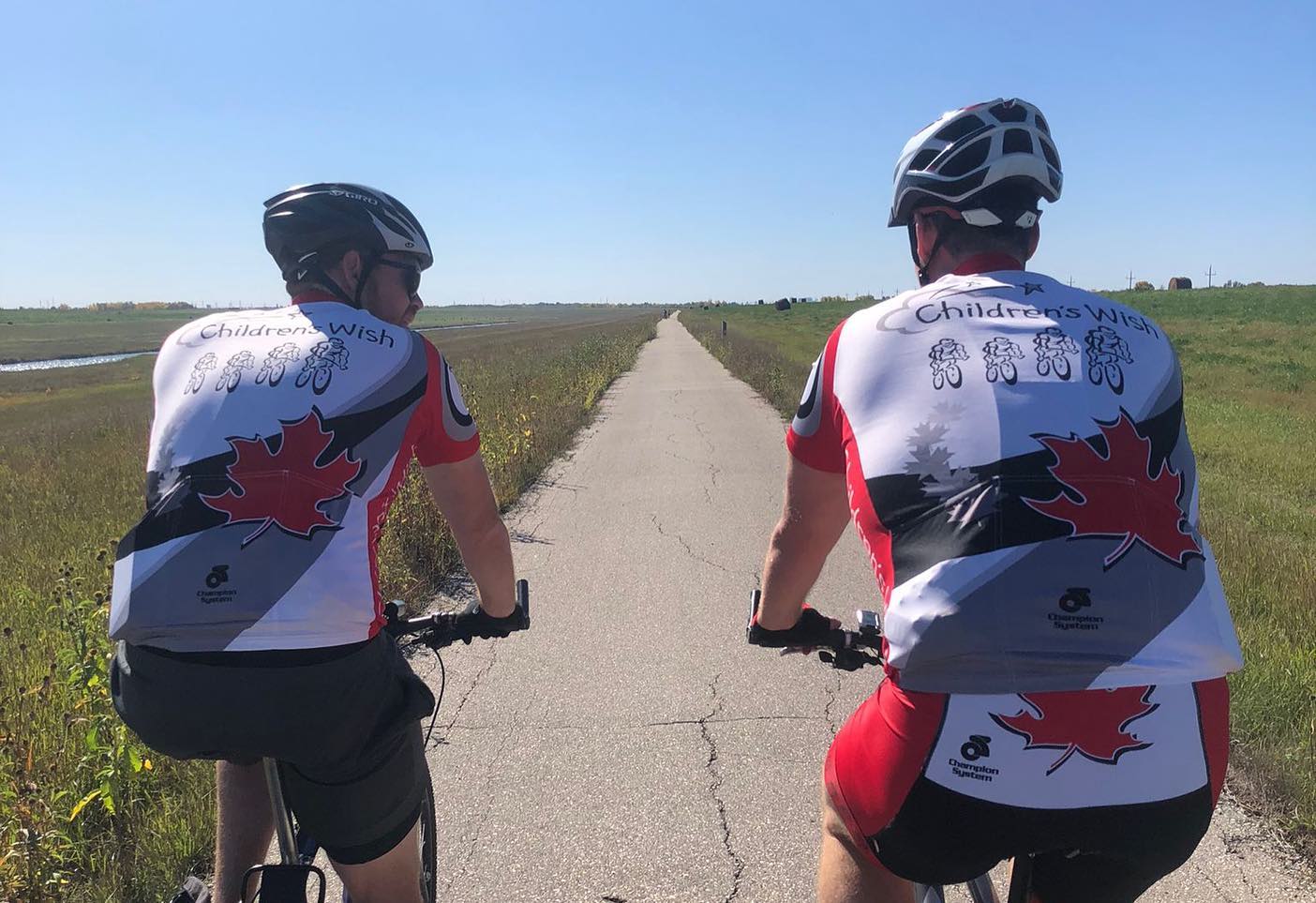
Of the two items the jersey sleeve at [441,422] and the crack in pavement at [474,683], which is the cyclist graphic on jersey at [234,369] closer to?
the jersey sleeve at [441,422]

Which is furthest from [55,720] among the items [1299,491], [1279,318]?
[1279,318]

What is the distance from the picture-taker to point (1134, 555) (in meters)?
1.33

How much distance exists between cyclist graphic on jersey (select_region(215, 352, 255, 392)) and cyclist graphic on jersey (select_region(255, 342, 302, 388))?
4cm

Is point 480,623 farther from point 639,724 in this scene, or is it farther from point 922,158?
point 639,724

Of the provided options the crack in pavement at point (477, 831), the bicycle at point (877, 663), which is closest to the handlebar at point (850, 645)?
the bicycle at point (877, 663)

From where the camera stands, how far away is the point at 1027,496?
133cm

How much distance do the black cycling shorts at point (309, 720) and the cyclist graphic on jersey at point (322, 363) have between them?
0.54 meters

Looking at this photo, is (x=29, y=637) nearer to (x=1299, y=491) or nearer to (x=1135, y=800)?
(x=1135, y=800)

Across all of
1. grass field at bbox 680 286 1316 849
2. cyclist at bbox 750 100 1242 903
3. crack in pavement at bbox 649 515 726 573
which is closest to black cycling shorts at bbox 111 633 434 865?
cyclist at bbox 750 100 1242 903

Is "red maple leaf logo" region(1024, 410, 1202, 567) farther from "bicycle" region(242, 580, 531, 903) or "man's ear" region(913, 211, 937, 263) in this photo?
"bicycle" region(242, 580, 531, 903)

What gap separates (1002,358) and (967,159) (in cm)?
57

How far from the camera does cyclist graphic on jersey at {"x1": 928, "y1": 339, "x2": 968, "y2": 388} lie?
1464 mm

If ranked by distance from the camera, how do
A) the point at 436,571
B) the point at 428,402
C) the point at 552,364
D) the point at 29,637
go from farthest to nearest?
the point at 552,364 < the point at 436,571 < the point at 29,637 < the point at 428,402

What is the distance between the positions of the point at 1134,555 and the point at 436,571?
5747mm
